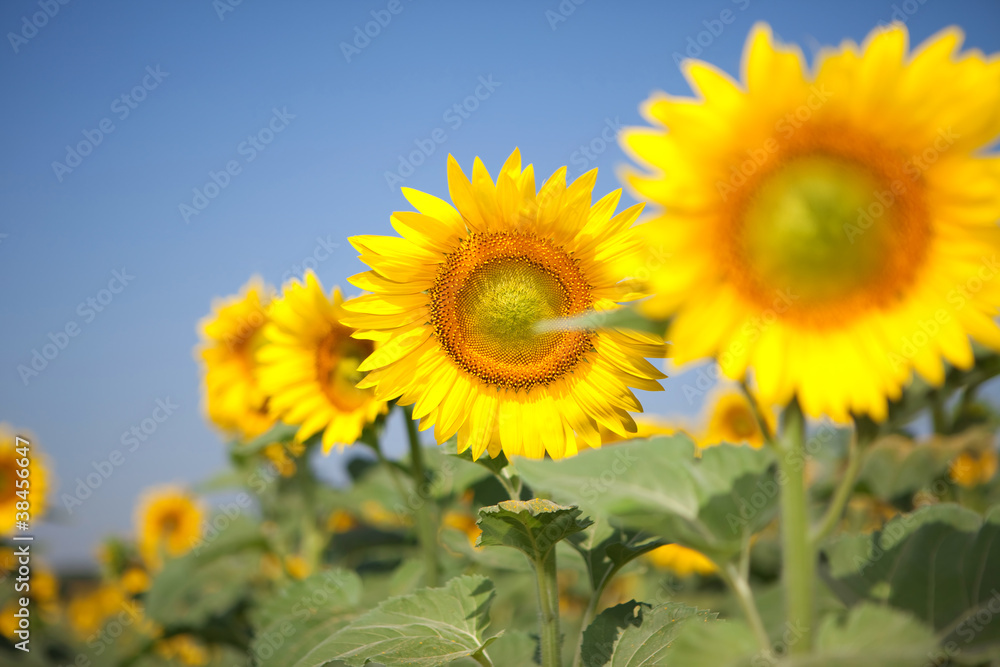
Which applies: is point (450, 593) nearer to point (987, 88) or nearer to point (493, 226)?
point (493, 226)

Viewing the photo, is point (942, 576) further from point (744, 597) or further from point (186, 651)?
point (186, 651)

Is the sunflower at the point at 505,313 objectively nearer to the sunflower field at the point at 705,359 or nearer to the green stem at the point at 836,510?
the sunflower field at the point at 705,359

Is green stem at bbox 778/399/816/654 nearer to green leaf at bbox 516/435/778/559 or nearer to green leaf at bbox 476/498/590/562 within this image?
green leaf at bbox 516/435/778/559

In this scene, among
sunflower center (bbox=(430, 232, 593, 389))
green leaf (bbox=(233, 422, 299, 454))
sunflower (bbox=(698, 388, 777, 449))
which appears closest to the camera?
sunflower center (bbox=(430, 232, 593, 389))

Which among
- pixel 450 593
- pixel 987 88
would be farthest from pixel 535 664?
pixel 987 88

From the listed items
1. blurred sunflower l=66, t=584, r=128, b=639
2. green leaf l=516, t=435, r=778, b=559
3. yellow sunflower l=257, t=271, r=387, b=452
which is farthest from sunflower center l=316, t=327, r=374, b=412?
blurred sunflower l=66, t=584, r=128, b=639
